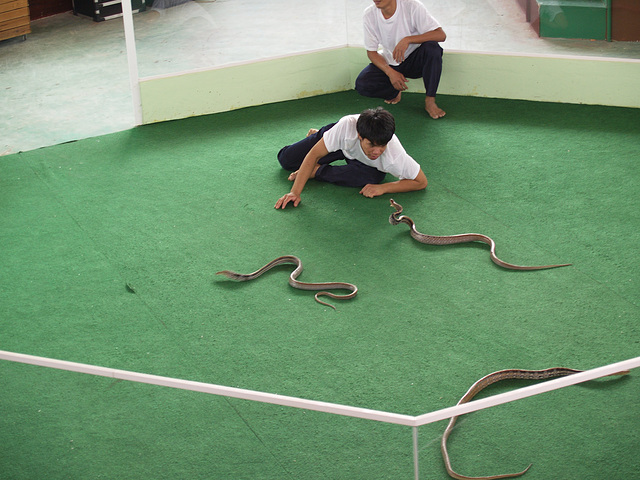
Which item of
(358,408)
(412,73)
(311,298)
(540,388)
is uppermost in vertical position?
(412,73)

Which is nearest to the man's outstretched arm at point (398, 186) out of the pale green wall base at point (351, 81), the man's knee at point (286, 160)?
the man's knee at point (286, 160)

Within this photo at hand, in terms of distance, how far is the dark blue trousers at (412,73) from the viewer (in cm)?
565

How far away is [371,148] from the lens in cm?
418

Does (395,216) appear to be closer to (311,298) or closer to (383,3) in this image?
(311,298)

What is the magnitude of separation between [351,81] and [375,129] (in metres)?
2.41

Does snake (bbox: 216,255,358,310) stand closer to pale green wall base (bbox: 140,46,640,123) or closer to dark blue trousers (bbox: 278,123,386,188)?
dark blue trousers (bbox: 278,123,386,188)

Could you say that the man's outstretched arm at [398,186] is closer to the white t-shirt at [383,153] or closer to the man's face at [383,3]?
the white t-shirt at [383,153]

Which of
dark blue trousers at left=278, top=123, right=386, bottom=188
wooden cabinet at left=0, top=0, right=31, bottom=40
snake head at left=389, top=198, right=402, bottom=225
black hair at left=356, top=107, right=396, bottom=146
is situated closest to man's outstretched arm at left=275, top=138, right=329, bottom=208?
dark blue trousers at left=278, top=123, right=386, bottom=188

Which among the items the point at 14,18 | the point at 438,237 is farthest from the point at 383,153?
the point at 14,18

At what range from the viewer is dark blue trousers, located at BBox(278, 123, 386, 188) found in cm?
466

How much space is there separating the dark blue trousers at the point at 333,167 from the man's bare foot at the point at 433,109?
108 cm

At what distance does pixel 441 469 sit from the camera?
224cm

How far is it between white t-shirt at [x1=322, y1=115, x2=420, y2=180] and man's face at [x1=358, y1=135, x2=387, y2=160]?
156 millimetres

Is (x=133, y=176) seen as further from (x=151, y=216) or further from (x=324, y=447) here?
(x=324, y=447)
